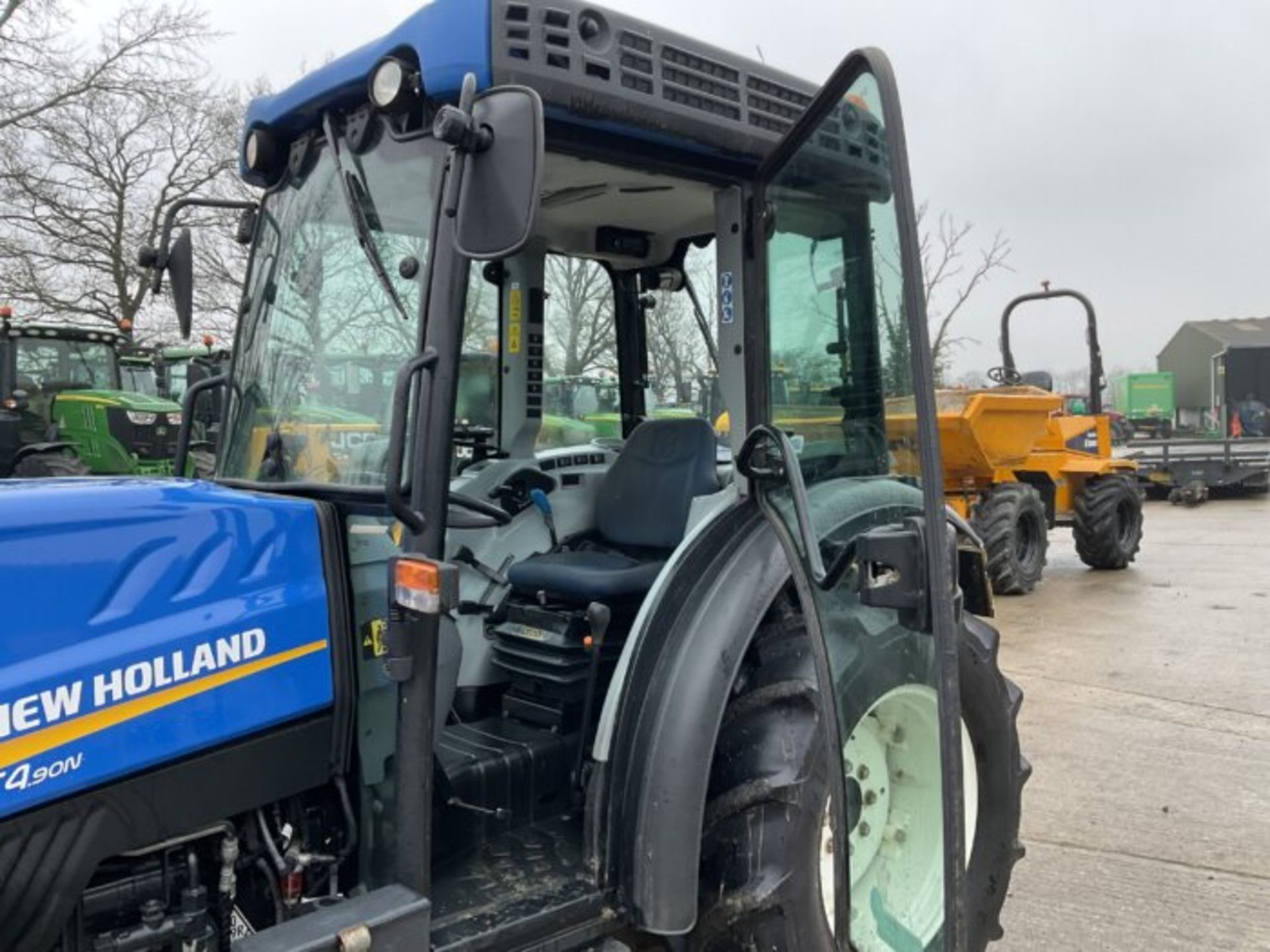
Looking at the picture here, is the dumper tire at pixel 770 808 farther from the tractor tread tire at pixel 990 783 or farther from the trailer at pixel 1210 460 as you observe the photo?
the trailer at pixel 1210 460

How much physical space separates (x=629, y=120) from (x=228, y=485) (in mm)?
1171

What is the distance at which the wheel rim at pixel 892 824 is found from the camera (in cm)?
210

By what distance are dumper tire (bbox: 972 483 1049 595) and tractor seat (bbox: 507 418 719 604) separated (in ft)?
19.3

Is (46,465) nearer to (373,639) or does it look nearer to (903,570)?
(373,639)

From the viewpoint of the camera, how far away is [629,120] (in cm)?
209

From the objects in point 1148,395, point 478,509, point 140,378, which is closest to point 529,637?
point 478,509

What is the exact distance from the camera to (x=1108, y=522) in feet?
32.4

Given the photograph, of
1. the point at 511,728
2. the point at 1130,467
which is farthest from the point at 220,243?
the point at 511,728

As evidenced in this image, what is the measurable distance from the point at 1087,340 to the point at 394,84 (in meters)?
9.24

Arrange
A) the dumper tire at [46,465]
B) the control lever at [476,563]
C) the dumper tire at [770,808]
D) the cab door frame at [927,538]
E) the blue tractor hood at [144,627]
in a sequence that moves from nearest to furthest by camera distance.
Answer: the blue tractor hood at [144,627] → the cab door frame at [927,538] → the dumper tire at [770,808] → the control lever at [476,563] → the dumper tire at [46,465]

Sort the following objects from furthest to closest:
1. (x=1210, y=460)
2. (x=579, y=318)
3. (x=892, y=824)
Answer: (x=1210, y=460) → (x=579, y=318) → (x=892, y=824)

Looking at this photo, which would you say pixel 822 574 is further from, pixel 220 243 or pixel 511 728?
pixel 220 243

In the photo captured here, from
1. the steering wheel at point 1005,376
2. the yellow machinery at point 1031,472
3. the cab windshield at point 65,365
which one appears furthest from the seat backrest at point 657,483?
the cab windshield at point 65,365

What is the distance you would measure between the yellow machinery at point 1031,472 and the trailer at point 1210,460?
239 inches
